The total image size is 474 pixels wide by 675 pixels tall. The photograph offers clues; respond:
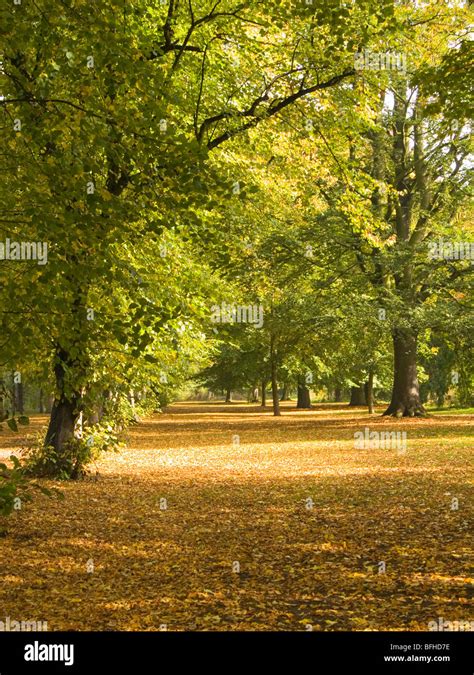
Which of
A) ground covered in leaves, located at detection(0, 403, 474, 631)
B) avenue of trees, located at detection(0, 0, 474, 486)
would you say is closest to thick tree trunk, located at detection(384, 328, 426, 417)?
avenue of trees, located at detection(0, 0, 474, 486)

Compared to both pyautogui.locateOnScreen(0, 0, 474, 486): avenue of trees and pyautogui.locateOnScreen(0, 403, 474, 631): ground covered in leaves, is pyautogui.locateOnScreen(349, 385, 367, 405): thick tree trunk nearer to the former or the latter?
pyautogui.locateOnScreen(0, 0, 474, 486): avenue of trees

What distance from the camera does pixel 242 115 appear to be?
12.8 meters

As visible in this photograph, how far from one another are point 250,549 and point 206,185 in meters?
4.41

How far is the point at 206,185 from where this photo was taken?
625 cm

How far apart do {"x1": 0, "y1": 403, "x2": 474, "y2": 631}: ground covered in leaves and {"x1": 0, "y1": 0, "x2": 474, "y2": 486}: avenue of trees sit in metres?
1.83

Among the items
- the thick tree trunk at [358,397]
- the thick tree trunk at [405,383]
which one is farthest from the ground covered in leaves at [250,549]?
the thick tree trunk at [358,397]

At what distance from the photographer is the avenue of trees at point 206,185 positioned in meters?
6.34

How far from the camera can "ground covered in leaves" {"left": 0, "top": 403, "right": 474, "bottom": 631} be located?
586 centimetres

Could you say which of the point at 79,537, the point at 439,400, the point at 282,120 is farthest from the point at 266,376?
the point at 79,537

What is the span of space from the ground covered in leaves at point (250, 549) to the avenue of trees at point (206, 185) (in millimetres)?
1833

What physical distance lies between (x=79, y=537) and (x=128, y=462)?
8.51 m
